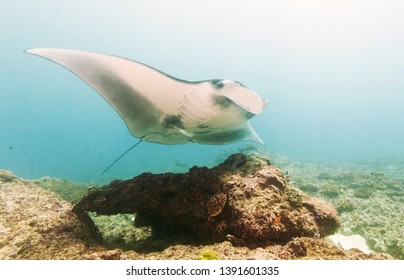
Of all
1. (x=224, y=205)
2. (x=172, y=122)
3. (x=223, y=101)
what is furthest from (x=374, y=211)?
(x=172, y=122)

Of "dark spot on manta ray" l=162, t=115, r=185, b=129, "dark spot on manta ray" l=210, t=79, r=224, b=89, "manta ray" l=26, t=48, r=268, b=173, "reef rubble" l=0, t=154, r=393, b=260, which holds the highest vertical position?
"dark spot on manta ray" l=210, t=79, r=224, b=89

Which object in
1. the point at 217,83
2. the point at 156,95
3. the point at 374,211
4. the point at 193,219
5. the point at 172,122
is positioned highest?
the point at 217,83

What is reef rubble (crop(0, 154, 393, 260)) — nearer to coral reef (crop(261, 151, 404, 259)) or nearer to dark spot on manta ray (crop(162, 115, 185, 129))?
dark spot on manta ray (crop(162, 115, 185, 129))

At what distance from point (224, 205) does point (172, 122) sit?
154 cm


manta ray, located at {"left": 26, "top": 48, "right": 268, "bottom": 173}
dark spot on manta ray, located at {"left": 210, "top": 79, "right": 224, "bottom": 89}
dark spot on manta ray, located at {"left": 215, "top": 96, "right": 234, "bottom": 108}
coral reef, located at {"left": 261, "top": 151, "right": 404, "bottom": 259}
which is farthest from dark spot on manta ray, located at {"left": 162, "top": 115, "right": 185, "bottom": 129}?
coral reef, located at {"left": 261, "top": 151, "right": 404, "bottom": 259}

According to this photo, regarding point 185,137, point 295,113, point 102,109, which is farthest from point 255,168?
point 295,113

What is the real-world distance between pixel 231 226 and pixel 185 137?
76.3 inches

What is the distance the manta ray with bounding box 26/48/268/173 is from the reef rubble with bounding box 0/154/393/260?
0.78 m

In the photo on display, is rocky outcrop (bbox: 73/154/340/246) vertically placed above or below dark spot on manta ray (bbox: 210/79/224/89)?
below

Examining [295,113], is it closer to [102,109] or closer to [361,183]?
A: [102,109]

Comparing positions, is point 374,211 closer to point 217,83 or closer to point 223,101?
point 223,101

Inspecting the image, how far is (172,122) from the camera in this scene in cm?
391

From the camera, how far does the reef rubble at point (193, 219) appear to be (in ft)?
8.23

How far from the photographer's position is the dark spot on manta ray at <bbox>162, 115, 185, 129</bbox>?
3829mm
